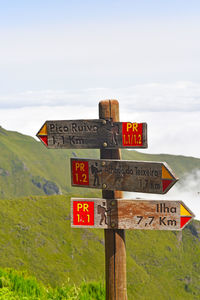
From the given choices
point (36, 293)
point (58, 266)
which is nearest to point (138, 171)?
point (36, 293)

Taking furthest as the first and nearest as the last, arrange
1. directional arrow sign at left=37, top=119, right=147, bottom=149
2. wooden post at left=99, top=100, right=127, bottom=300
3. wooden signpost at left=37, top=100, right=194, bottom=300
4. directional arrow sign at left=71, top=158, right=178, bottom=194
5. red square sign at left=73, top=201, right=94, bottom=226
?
wooden post at left=99, top=100, right=127, bottom=300 < red square sign at left=73, top=201, right=94, bottom=226 < directional arrow sign at left=37, top=119, right=147, bottom=149 < wooden signpost at left=37, top=100, right=194, bottom=300 < directional arrow sign at left=71, top=158, right=178, bottom=194

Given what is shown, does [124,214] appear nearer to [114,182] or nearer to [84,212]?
[114,182]

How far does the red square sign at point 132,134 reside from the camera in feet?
32.8

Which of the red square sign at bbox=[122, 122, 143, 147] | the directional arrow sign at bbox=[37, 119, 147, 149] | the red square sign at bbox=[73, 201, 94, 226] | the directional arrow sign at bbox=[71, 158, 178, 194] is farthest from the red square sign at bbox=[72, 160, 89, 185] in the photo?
the red square sign at bbox=[122, 122, 143, 147]

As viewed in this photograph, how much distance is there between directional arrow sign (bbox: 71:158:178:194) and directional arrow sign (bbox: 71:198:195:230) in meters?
0.40

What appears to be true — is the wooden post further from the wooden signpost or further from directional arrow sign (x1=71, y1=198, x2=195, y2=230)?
directional arrow sign (x1=71, y1=198, x2=195, y2=230)

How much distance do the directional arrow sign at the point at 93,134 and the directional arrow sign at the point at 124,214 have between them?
1300 mm

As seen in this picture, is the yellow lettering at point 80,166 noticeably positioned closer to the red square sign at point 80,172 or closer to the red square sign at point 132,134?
the red square sign at point 80,172

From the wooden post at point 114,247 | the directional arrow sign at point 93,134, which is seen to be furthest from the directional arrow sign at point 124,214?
the directional arrow sign at point 93,134

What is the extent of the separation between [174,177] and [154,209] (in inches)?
41.4

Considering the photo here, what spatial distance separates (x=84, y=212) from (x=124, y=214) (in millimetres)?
918

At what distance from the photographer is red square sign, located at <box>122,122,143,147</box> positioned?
10.0 meters

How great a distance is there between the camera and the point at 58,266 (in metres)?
198

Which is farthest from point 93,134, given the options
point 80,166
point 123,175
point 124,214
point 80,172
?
point 124,214
